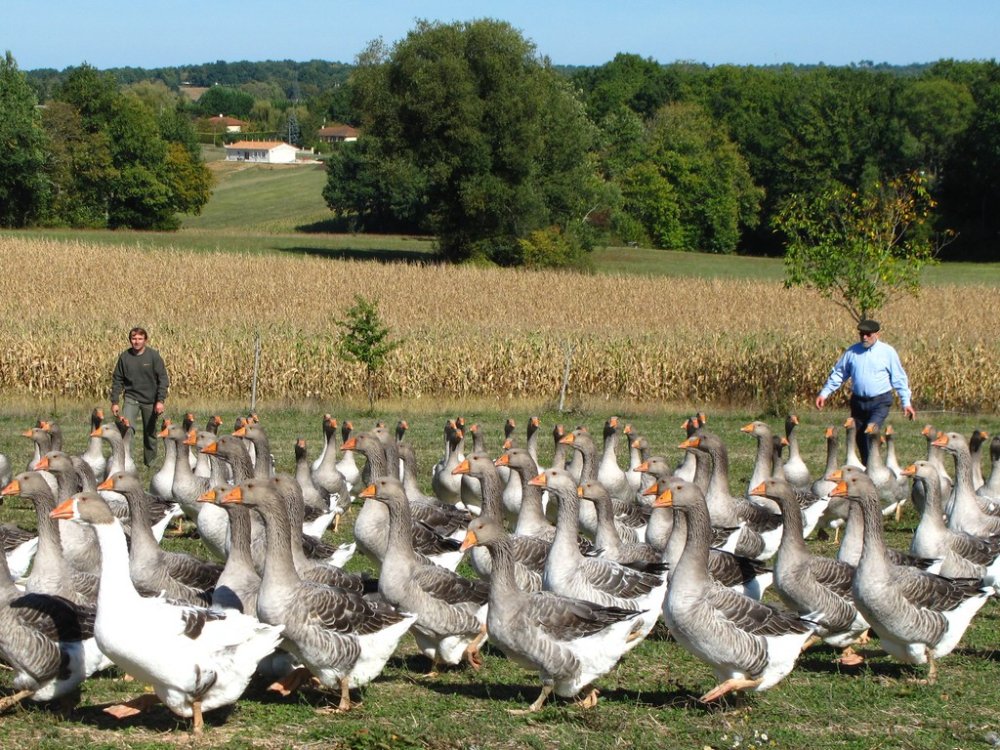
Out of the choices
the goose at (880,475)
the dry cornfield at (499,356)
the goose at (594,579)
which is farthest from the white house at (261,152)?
the goose at (594,579)

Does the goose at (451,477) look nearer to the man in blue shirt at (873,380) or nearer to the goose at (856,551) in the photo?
the man in blue shirt at (873,380)

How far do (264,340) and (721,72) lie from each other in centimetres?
11926

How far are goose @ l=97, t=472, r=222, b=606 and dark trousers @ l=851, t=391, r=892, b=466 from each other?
960 cm

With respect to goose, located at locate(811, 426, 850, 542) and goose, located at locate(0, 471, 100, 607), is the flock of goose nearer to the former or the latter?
goose, located at locate(0, 471, 100, 607)

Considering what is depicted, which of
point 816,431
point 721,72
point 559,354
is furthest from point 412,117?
point 721,72

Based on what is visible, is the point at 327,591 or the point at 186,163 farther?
the point at 186,163

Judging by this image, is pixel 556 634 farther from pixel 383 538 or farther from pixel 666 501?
pixel 383 538

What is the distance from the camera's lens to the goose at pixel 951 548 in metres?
11.4

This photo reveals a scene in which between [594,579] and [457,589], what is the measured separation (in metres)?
1.24

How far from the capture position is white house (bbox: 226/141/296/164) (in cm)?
17488

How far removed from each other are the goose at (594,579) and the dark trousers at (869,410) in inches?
274

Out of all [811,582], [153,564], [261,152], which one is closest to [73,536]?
[153,564]

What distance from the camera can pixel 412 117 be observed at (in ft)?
213

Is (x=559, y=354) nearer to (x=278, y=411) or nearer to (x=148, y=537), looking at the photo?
(x=278, y=411)
